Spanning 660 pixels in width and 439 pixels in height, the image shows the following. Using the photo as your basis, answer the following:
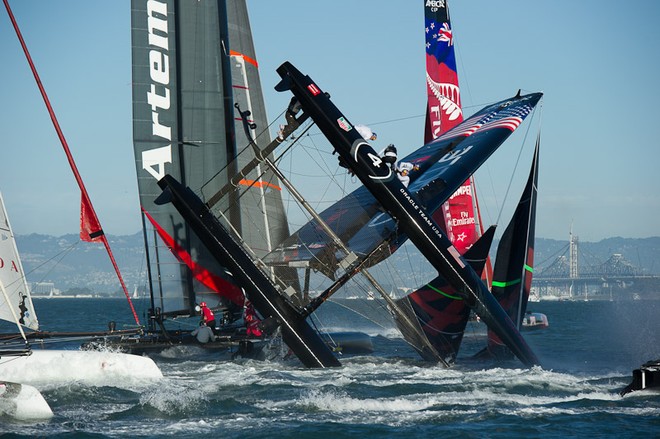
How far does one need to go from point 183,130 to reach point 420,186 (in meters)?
6.16

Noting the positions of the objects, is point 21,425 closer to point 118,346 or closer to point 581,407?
point 118,346

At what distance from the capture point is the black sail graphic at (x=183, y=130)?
21.2 meters

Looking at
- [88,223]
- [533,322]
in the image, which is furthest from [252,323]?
[533,322]

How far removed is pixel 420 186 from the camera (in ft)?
59.7

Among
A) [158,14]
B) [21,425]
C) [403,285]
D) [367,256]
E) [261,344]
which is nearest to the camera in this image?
[21,425]

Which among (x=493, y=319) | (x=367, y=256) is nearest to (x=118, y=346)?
(x=367, y=256)

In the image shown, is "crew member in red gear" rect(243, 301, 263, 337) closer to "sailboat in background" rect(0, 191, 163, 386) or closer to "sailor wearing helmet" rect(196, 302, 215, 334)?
"sailor wearing helmet" rect(196, 302, 215, 334)

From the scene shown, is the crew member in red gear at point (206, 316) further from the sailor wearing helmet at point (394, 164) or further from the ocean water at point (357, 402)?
the sailor wearing helmet at point (394, 164)

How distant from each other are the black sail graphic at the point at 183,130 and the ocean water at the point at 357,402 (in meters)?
2.88

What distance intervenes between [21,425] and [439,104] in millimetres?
18743

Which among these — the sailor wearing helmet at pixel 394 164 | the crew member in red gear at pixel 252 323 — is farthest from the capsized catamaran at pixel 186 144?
the sailor wearing helmet at pixel 394 164

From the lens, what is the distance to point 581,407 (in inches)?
535

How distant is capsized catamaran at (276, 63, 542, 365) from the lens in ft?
51.4

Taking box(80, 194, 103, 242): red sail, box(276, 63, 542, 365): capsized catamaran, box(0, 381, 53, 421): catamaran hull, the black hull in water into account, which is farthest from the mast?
the black hull in water
